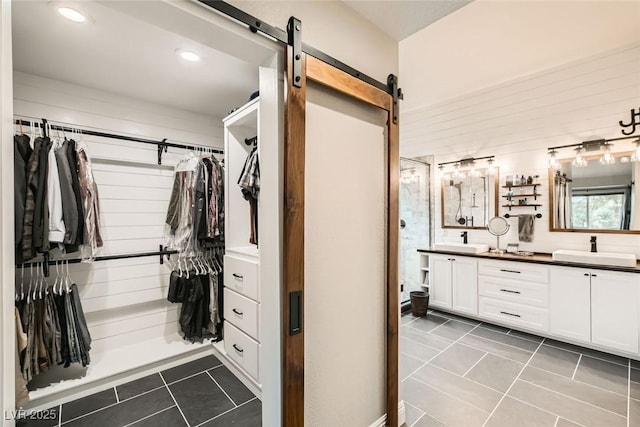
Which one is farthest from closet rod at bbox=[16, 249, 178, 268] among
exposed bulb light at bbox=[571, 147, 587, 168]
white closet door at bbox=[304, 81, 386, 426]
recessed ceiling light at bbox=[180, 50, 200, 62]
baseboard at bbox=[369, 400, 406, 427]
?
exposed bulb light at bbox=[571, 147, 587, 168]

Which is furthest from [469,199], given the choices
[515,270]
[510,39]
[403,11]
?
[403,11]

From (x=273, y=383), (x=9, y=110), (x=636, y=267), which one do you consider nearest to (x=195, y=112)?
(x=9, y=110)

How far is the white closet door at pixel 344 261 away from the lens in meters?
1.43

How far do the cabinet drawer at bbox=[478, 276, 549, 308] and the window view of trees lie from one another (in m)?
0.91

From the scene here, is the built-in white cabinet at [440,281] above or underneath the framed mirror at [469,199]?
underneath

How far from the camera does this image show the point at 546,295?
3.07 m

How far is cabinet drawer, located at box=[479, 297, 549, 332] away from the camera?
312cm

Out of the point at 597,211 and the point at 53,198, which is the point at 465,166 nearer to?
the point at 597,211

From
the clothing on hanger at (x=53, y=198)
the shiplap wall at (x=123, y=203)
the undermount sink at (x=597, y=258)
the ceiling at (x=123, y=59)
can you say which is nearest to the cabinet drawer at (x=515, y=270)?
the undermount sink at (x=597, y=258)

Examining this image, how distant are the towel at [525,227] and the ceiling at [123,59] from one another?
144 inches

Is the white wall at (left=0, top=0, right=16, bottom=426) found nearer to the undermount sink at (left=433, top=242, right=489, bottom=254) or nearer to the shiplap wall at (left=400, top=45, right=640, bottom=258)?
the undermount sink at (left=433, top=242, right=489, bottom=254)

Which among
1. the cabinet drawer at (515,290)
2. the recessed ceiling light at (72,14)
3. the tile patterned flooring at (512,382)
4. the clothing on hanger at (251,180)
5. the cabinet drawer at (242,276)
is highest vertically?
the recessed ceiling light at (72,14)

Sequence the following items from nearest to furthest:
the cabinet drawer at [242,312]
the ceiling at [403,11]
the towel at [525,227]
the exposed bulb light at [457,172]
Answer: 1. the ceiling at [403,11]
2. the cabinet drawer at [242,312]
3. the towel at [525,227]
4. the exposed bulb light at [457,172]

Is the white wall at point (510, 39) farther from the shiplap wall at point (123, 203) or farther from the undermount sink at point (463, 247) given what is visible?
the shiplap wall at point (123, 203)
